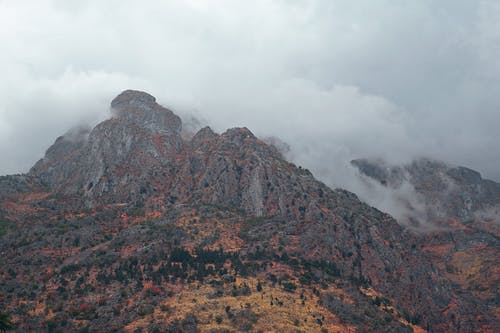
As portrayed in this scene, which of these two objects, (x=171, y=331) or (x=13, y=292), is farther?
(x=13, y=292)

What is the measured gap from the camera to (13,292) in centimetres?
19012

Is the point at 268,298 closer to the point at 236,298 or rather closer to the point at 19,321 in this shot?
the point at 236,298

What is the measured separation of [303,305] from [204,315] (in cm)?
4195

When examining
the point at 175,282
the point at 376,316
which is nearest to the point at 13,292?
the point at 175,282

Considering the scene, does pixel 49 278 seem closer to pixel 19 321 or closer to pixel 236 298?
pixel 19 321

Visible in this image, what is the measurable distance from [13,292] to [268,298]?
105888mm

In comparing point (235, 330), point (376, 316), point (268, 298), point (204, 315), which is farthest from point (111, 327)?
point (376, 316)

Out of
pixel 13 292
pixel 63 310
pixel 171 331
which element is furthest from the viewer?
pixel 13 292

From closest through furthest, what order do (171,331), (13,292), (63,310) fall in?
(171,331)
(63,310)
(13,292)

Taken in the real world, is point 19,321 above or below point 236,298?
below

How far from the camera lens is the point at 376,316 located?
199000 millimetres

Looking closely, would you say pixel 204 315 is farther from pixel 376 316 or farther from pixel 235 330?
pixel 376 316

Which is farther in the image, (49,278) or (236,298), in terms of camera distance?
(49,278)

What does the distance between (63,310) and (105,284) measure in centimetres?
2104
